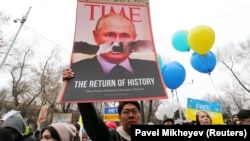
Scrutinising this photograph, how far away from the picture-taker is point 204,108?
7539 mm

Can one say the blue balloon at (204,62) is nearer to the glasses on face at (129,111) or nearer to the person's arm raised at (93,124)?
the glasses on face at (129,111)

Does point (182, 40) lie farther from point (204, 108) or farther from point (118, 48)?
point (118, 48)

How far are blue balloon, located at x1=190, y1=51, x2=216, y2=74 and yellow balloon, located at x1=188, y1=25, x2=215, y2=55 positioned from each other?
0.35 m

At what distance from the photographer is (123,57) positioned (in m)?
2.80

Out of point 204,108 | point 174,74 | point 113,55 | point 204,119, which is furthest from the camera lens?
point 174,74

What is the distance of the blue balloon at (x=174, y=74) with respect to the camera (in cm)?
790

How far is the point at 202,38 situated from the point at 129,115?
4.92 metres

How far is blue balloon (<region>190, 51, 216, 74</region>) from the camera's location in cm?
757

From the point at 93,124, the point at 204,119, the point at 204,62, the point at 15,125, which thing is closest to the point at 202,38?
the point at 204,62

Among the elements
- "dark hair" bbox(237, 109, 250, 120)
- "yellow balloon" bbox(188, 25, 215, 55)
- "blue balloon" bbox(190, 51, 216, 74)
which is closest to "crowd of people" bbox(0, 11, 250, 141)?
"dark hair" bbox(237, 109, 250, 120)

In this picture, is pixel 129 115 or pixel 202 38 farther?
pixel 202 38

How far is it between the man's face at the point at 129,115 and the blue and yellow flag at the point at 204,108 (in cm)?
514

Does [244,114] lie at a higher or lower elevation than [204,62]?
lower

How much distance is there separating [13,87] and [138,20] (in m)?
33.0
